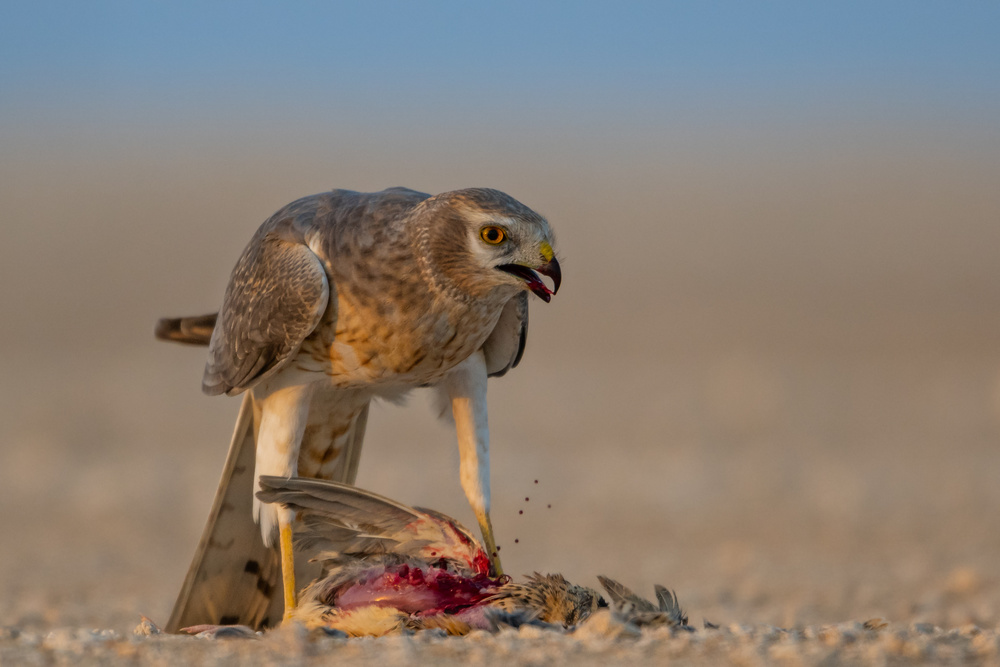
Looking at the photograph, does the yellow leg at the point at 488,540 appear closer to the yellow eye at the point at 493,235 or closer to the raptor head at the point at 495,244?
the raptor head at the point at 495,244

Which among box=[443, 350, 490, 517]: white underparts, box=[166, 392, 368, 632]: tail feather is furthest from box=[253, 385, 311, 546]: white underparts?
box=[443, 350, 490, 517]: white underparts

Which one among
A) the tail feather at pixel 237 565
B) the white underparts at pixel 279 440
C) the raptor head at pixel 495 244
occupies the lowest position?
the tail feather at pixel 237 565

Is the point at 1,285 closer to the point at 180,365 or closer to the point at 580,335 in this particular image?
the point at 180,365

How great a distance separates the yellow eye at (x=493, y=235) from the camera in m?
4.82

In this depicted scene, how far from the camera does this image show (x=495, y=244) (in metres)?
4.83

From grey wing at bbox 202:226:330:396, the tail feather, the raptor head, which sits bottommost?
the tail feather

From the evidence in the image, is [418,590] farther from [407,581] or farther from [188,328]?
[188,328]

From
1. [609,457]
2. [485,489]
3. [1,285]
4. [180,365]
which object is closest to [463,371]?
[485,489]

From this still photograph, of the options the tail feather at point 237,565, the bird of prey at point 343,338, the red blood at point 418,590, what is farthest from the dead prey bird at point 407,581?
the tail feather at point 237,565

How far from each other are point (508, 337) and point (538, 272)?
3.02ft

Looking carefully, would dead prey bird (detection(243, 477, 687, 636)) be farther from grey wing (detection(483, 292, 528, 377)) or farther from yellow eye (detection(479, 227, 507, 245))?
yellow eye (detection(479, 227, 507, 245))

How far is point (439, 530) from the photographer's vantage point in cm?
497

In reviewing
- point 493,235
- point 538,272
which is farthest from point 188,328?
point 538,272

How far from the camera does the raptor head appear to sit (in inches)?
188
